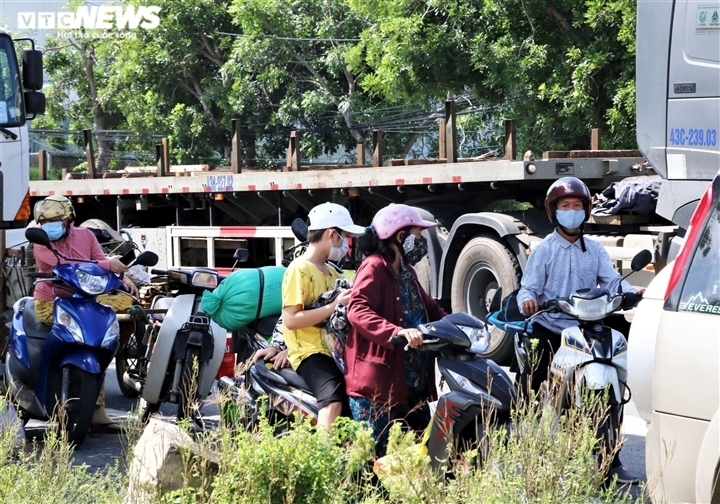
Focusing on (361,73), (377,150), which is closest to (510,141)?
(377,150)

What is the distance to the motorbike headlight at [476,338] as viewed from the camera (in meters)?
4.71

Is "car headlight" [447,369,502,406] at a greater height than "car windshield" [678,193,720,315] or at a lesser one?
lesser

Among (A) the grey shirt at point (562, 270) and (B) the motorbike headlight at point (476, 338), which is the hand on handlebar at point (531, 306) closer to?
(A) the grey shirt at point (562, 270)

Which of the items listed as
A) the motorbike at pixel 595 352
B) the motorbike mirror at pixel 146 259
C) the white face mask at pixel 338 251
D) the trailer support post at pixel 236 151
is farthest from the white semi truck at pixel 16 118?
the motorbike at pixel 595 352

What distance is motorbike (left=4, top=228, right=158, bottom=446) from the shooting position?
675cm

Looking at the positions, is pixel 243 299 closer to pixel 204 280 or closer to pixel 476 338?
pixel 204 280

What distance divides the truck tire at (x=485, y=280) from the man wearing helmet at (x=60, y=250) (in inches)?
148

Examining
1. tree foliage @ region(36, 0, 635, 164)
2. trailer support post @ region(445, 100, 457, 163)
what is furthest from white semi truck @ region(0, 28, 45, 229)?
tree foliage @ region(36, 0, 635, 164)

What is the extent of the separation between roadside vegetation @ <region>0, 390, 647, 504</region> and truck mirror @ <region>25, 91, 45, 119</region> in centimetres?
758

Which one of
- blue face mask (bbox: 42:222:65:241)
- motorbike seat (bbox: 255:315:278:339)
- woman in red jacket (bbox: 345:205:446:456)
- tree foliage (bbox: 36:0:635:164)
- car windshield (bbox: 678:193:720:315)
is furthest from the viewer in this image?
tree foliage (bbox: 36:0:635:164)

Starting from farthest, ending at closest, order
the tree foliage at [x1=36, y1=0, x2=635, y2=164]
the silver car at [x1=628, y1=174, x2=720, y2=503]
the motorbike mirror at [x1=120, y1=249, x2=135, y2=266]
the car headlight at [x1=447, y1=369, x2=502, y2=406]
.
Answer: the tree foliage at [x1=36, y1=0, x2=635, y2=164]
the motorbike mirror at [x1=120, y1=249, x2=135, y2=266]
the car headlight at [x1=447, y1=369, x2=502, y2=406]
the silver car at [x1=628, y1=174, x2=720, y2=503]

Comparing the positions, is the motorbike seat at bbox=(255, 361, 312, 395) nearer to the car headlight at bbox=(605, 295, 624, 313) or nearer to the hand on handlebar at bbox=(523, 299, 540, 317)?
the hand on handlebar at bbox=(523, 299, 540, 317)

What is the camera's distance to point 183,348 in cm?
720

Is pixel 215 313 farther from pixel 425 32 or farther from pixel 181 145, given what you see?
pixel 181 145
